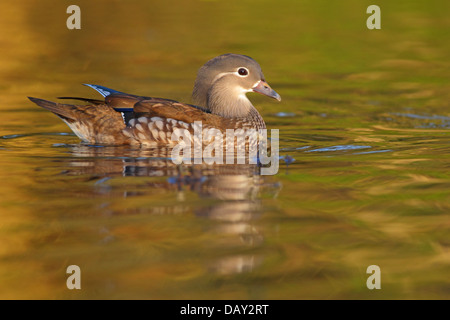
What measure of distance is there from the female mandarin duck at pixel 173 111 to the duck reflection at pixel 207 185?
0.27m

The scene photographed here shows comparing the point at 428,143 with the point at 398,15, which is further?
the point at 398,15

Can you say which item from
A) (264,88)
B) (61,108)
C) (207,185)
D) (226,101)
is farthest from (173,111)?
(207,185)

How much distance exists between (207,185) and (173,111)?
227cm

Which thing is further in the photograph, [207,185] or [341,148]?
[341,148]

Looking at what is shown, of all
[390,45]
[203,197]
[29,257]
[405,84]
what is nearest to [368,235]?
[203,197]

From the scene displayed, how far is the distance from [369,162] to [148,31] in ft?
40.3

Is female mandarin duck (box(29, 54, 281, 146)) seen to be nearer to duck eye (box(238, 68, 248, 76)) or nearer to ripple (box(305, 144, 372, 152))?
duck eye (box(238, 68, 248, 76))

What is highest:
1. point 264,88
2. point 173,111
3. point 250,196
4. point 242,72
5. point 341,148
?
point 242,72

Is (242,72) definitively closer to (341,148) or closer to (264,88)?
(264,88)

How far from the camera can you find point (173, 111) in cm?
955
